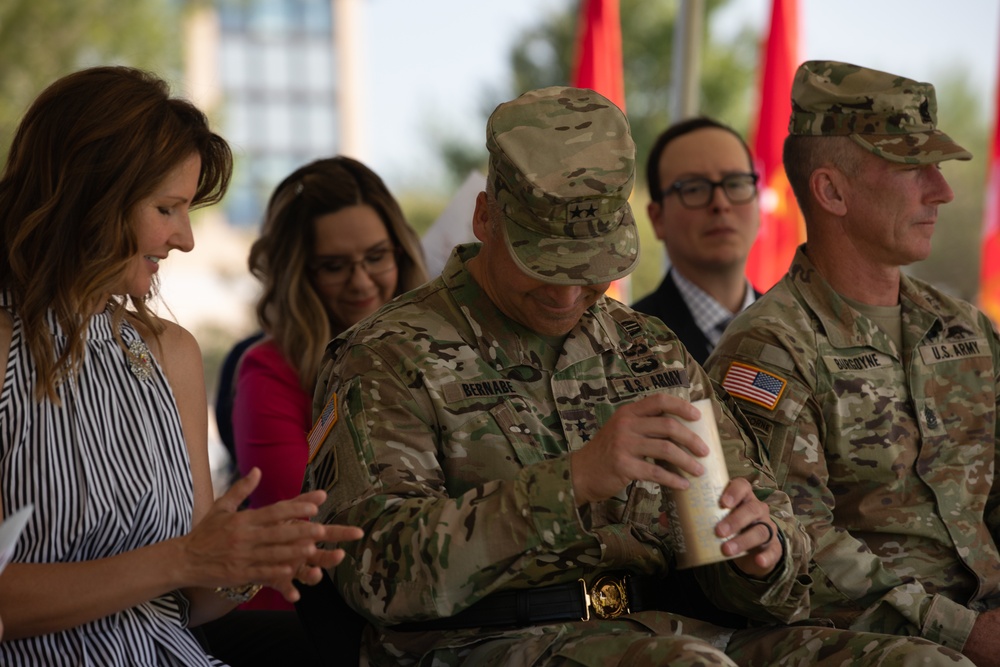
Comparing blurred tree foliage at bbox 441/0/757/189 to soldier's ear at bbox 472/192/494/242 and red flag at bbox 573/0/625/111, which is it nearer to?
red flag at bbox 573/0/625/111

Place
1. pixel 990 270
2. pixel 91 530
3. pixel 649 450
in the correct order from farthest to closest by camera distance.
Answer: pixel 990 270
pixel 91 530
pixel 649 450

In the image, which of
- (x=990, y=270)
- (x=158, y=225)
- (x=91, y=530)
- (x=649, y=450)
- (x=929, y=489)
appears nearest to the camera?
(x=649, y=450)

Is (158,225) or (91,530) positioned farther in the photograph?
(158,225)

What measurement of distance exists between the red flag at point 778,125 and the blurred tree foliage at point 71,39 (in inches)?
398

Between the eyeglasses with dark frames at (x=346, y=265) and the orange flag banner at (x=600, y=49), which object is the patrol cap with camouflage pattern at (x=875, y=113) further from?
the orange flag banner at (x=600, y=49)

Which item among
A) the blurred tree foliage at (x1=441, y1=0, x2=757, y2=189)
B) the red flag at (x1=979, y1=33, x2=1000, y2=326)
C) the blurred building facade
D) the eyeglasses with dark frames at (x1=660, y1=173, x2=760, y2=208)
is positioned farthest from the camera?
the blurred building facade

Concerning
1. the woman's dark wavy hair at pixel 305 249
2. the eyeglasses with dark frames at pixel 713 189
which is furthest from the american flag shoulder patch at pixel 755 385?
the eyeglasses with dark frames at pixel 713 189

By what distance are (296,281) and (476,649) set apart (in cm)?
189

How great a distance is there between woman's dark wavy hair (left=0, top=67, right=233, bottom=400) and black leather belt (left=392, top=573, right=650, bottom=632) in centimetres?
89

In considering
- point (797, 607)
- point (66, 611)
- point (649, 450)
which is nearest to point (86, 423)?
point (66, 611)

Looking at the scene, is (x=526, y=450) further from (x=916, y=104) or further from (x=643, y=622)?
(x=916, y=104)

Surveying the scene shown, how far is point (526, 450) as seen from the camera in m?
2.49

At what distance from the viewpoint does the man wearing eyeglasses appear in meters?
4.45

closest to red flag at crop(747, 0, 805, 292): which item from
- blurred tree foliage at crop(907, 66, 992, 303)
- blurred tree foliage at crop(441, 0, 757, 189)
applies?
blurred tree foliage at crop(441, 0, 757, 189)
